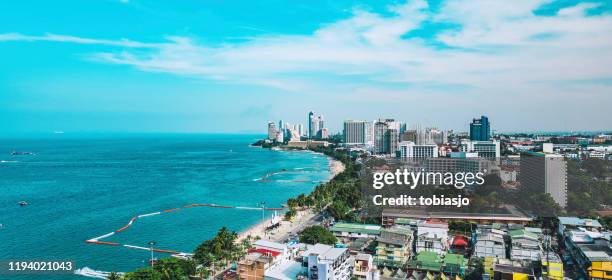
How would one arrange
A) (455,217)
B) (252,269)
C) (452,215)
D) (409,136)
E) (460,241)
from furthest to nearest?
(409,136) → (452,215) → (455,217) → (460,241) → (252,269)

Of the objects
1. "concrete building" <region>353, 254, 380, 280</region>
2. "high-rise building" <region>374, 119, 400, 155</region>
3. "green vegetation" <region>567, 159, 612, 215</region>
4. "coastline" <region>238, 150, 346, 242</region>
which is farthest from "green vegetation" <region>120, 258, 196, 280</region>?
"high-rise building" <region>374, 119, 400, 155</region>

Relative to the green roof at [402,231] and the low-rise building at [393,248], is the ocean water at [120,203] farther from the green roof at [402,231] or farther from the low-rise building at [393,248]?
the green roof at [402,231]

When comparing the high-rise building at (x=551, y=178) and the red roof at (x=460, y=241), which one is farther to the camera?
the high-rise building at (x=551, y=178)

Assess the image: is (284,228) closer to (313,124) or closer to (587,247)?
(587,247)

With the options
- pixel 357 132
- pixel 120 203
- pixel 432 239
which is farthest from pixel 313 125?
pixel 432 239

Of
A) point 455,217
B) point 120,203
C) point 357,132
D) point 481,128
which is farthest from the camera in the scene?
point 357,132

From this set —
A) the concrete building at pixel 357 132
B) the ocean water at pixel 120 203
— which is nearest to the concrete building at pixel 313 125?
the concrete building at pixel 357 132

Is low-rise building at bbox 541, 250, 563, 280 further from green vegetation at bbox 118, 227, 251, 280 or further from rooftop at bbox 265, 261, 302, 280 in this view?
green vegetation at bbox 118, 227, 251, 280

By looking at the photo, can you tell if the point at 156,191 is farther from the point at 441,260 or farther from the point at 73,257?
the point at 441,260
